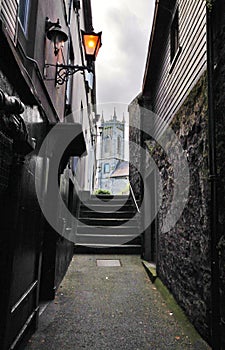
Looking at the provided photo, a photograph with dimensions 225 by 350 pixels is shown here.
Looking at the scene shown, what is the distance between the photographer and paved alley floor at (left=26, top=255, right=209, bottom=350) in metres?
2.77

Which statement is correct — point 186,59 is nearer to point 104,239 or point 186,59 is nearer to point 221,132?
point 221,132

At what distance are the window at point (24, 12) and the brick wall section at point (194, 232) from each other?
2046mm

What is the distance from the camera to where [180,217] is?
373cm

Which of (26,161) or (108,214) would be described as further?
(108,214)

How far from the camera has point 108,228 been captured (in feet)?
25.2

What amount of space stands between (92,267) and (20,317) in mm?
3488

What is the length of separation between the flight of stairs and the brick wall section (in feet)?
9.66

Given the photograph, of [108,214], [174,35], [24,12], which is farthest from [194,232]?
[108,214]

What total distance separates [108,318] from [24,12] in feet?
12.2

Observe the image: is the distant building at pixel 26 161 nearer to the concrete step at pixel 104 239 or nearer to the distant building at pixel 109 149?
the concrete step at pixel 104 239

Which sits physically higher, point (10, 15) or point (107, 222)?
point (10, 15)

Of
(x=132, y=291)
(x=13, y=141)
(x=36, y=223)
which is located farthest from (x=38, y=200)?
(x=132, y=291)

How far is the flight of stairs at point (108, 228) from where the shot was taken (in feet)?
23.0

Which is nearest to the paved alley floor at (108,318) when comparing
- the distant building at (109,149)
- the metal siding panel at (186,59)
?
the metal siding panel at (186,59)
